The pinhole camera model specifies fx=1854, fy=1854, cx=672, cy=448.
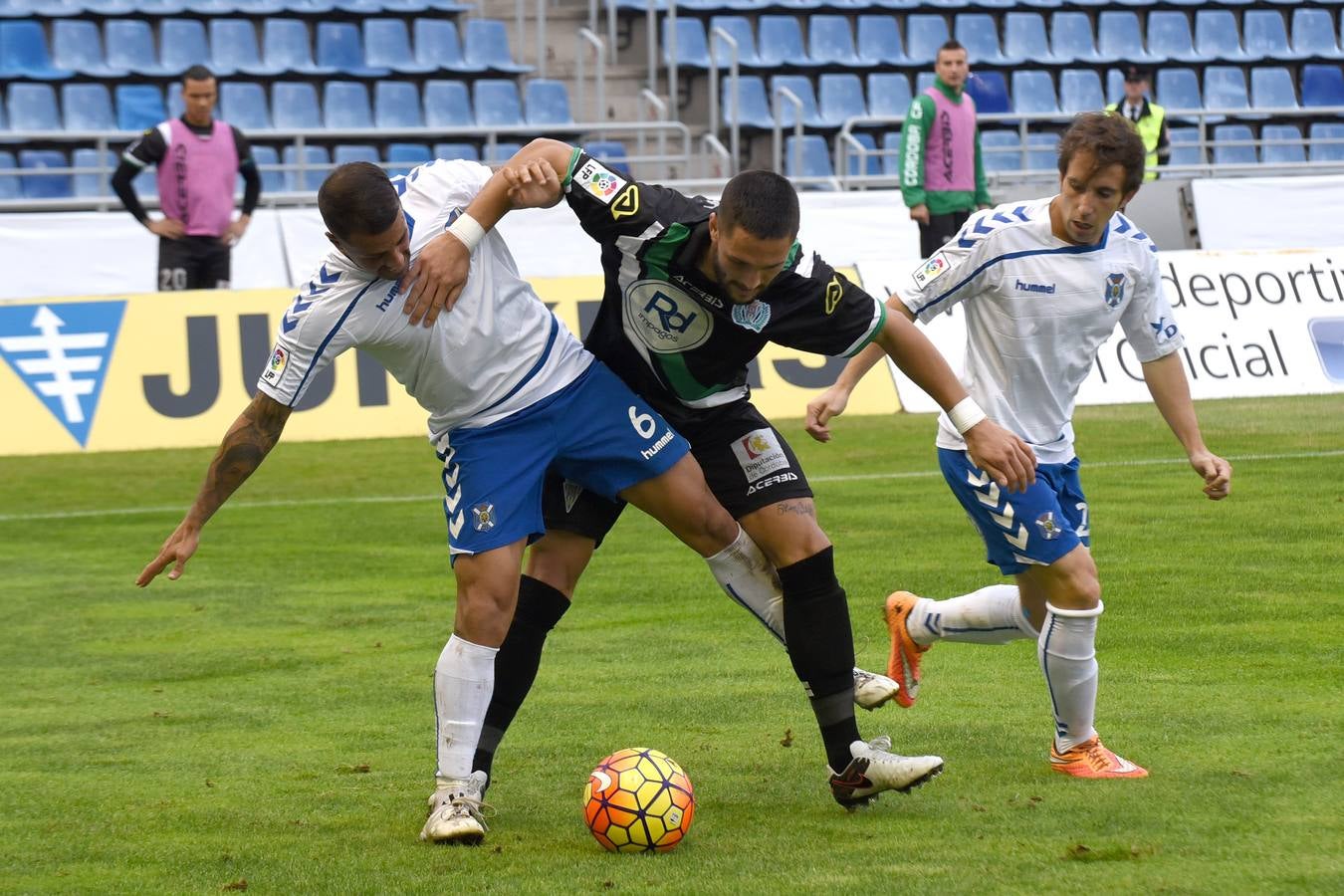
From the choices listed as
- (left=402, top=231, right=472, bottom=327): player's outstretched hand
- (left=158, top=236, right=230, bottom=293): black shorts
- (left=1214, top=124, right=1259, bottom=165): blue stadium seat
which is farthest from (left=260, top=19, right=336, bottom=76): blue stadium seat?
(left=402, top=231, right=472, bottom=327): player's outstretched hand

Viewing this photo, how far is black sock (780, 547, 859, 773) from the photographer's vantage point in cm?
529

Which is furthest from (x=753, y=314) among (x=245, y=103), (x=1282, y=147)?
(x=1282, y=147)

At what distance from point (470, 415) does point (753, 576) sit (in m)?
0.98

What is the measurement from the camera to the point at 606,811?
4.89m

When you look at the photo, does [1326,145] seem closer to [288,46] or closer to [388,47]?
[388,47]

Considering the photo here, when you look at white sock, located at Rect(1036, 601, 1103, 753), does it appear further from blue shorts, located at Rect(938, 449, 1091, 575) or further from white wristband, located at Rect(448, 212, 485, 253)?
white wristband, located at Rect(448, 212, 485, 253)

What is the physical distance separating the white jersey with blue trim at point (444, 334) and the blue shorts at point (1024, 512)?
1248 mm

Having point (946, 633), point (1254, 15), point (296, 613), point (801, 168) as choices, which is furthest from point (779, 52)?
point (946, 633)

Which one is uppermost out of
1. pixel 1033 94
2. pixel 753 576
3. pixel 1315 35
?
pixel 1315 35

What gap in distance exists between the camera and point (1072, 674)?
5457mm

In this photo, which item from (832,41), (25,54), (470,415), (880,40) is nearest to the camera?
(470,415)

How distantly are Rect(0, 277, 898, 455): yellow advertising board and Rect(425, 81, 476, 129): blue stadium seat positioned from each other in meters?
7.54

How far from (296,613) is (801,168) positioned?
1338 centimetres

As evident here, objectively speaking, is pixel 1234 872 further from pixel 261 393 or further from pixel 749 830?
pixel 261 393
